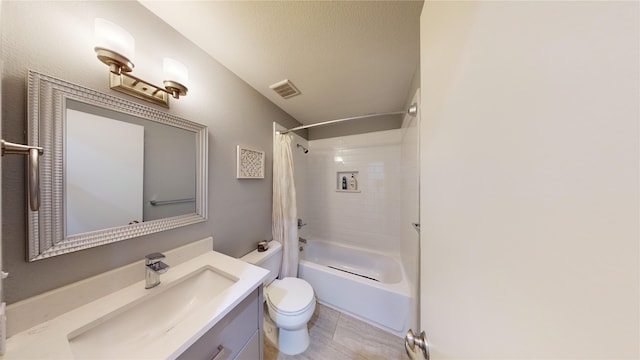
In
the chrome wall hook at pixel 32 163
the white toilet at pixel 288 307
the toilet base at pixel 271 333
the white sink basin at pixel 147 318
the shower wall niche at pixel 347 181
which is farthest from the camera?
the shower wall niche at pixel 347 181

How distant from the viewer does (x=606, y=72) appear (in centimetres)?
15

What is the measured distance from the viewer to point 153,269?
0.81 m

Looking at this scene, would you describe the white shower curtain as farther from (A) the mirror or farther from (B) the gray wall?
(A) the mirror

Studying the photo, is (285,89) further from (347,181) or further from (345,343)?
(345,343)

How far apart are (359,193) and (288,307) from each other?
1420 millimetres

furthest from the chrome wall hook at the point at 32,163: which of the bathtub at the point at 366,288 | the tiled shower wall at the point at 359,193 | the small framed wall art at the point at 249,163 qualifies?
the tiled shower wall at the point at 359,193

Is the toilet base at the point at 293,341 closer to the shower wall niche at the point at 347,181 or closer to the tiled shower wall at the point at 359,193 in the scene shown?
the tiled shower wall at the point at 359,193

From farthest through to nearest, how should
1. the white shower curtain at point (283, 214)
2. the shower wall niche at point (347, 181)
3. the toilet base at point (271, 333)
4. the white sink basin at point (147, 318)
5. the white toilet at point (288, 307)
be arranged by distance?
1. the shower wall niche at point (347, 181)
2. the white shower curtain at point (283, 214)
3. the toilet base at point (271, 333)
4. the white toilet at point (288, 307)
5. the white sink basin at point (147, 318)

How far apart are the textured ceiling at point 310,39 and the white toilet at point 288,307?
150cm

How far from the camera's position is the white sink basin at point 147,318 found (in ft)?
2.03

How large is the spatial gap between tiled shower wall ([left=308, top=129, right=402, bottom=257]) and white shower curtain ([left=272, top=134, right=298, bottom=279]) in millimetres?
646

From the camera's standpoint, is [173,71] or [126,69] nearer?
[126,69]

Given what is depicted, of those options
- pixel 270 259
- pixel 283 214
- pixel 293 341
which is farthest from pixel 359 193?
pixel 293 341

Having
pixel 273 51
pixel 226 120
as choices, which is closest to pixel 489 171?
pixel 273 51
